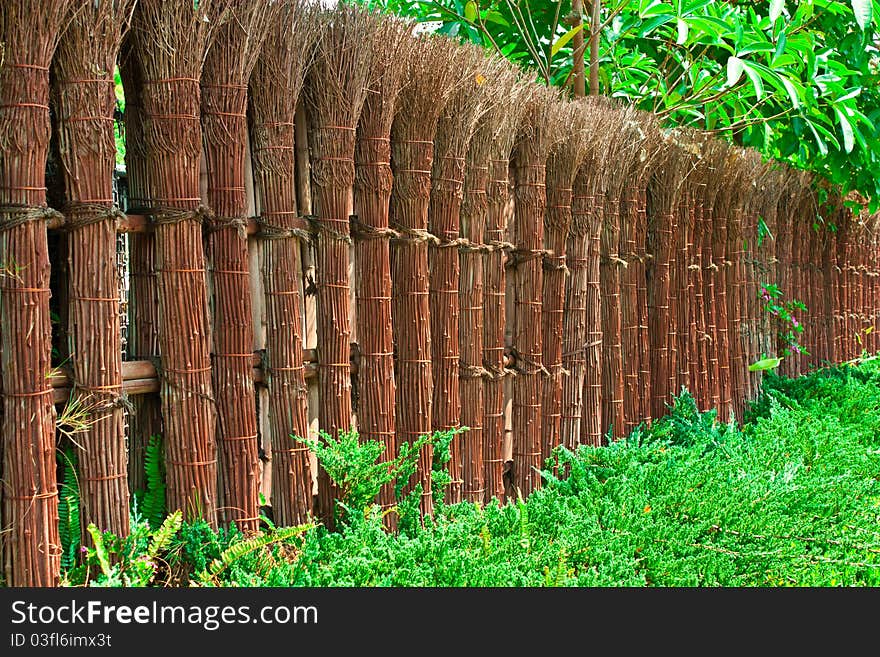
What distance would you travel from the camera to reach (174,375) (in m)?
2.78

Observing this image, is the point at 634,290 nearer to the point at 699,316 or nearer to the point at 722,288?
the point at 699,316

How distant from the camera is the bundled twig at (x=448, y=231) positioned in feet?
12.4

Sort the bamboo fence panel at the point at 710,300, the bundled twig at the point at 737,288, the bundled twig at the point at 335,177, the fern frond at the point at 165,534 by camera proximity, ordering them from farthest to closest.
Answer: the bundled twig at the point at 737,288 < the bamboo fence panel at the point at 710,300 < the bundled twig at the point at 335,177 < the fern frond at the point at 165,534

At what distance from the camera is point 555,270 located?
4.71 m

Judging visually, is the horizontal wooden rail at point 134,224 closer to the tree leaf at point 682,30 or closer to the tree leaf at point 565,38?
the tree leaf at point 682,30

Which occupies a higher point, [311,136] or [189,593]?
[311,136]

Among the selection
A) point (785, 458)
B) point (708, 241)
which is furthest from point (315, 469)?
point (708, 241)

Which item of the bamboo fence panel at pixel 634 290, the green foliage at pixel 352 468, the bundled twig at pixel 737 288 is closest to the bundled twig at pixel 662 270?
the bamboo fence panel at pixel 634 290

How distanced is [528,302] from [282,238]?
169cm

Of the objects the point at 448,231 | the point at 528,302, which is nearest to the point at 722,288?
the point at 528,302

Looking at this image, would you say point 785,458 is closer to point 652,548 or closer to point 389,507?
point 652,548

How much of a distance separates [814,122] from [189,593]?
5.12 meters

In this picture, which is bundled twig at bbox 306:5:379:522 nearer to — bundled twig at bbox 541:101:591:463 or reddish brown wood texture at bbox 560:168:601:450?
bundled twig at bbox 541:101:591:463

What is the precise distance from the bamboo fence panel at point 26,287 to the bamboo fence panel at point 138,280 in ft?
1.17
